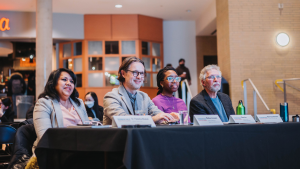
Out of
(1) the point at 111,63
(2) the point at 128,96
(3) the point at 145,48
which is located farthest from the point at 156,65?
(2) the point at 128,96

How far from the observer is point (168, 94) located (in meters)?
3.37

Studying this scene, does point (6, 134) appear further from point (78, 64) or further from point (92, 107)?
point (78, 64)

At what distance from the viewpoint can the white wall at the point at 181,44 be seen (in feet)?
38.4

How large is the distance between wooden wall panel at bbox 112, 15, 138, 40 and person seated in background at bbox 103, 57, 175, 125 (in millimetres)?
8295

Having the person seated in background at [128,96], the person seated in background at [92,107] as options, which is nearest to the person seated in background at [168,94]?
the person seated in background at [128,96]

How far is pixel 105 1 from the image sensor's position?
9.44 m

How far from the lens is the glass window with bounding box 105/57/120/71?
1062cm

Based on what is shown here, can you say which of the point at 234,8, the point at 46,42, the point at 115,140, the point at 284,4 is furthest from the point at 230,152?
the point at 46,42

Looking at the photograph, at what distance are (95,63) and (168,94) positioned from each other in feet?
24.8

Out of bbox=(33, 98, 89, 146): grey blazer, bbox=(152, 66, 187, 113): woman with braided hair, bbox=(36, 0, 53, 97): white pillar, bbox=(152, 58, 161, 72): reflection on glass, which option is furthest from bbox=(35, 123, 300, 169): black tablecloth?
bbox=(152, 58, 161, 72): reflection on glass

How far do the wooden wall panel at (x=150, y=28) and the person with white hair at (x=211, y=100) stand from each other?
7812 millimetres

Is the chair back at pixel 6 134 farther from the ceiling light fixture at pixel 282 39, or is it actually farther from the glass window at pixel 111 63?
the glass window at pixel 111 63

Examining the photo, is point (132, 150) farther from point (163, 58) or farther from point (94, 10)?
point (163, 58)

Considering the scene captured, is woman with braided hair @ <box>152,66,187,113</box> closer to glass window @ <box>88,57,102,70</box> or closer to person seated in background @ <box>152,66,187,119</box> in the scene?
person seated in background @ <box>152,66,187,119</box>
